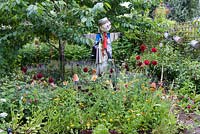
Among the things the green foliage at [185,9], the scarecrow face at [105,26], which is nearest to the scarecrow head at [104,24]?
the scarecrow face at [105,26]

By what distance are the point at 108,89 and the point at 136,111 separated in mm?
569

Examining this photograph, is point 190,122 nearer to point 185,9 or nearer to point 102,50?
point 102,50

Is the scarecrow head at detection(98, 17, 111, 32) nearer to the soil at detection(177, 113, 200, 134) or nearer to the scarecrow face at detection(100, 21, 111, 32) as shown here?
the scarecrow face at detection(100, 21, 111, 32)

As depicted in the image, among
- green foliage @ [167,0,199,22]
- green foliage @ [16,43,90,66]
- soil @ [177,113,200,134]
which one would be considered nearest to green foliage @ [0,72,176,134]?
soil @ [177,113,200,134]

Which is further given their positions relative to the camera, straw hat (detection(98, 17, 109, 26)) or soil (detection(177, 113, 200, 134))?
straw hat (detection(98, 17, 109, 26))

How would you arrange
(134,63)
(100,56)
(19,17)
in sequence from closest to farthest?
1. (19,17)
2. (100,56)
3. (134,63)

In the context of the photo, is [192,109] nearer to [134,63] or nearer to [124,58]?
[134,63]

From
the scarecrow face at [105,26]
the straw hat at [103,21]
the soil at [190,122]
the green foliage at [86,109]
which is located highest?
the straw hat at [103,21]

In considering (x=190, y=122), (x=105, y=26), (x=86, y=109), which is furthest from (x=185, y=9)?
(x=86, y=109)

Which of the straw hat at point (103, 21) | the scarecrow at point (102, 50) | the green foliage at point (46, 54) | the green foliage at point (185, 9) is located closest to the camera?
the straw hat at point (103, 21)

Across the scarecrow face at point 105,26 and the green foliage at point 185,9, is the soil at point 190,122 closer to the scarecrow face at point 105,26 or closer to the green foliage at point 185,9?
the scarecrow face at point 105,26

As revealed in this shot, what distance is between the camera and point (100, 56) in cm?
527

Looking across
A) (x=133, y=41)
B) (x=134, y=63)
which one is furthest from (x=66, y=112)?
(x=133, y=41)

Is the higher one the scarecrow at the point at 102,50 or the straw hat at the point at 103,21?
the straw hat at the point at 103,21
